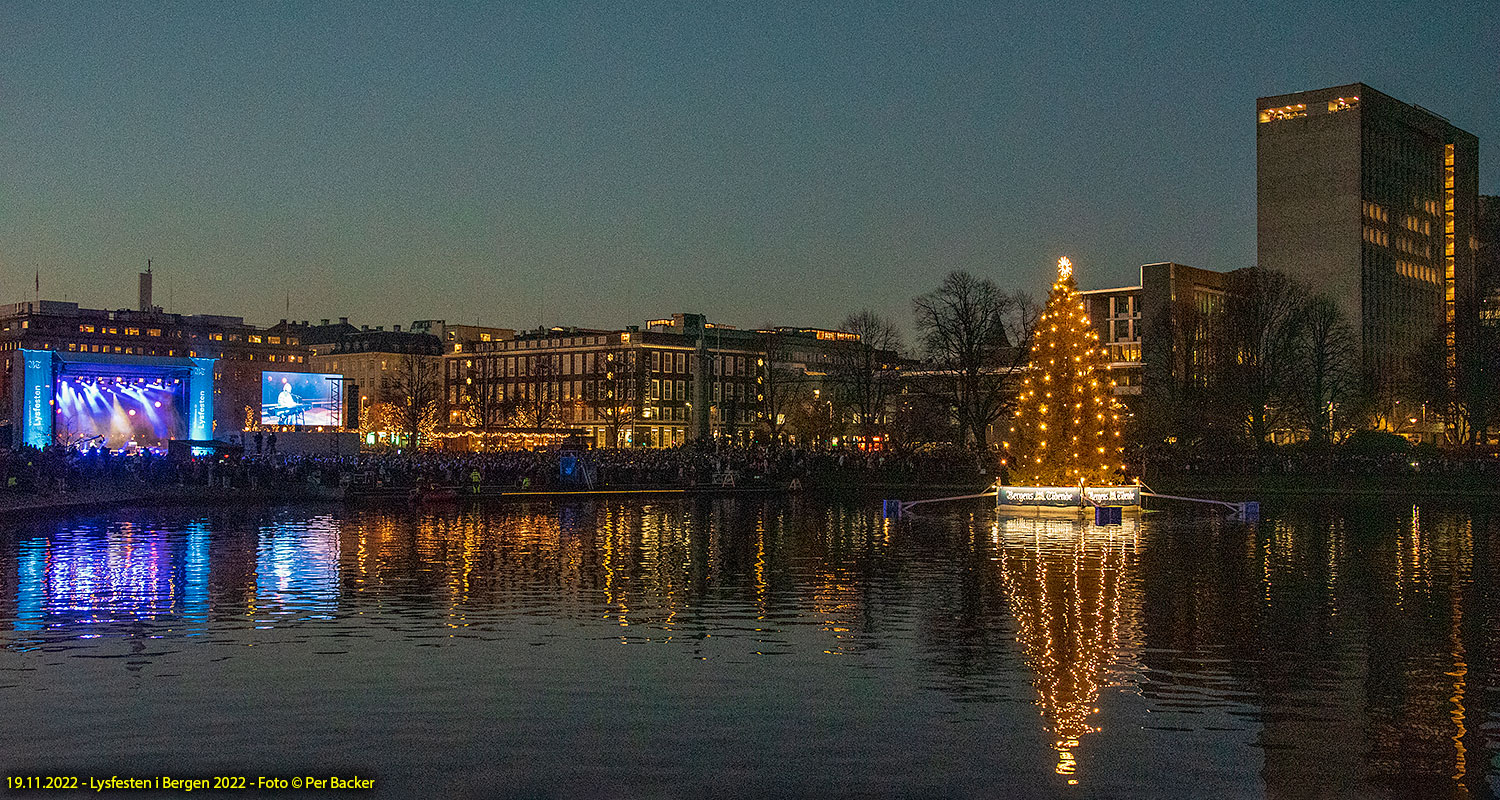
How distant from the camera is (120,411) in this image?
3324 inches

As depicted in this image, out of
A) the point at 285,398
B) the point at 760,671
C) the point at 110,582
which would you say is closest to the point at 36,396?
the point at 285,398

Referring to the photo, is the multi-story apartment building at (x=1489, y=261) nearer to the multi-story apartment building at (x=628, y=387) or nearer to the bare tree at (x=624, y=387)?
the multi-story apartment building at (x=628, y=387)

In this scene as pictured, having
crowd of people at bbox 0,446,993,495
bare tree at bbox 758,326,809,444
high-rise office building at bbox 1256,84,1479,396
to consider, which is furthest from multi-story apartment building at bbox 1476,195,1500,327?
bare tree at bbox 758,326,809,444

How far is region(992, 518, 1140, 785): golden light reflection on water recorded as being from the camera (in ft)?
39.9

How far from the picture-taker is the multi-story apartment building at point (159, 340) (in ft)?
586

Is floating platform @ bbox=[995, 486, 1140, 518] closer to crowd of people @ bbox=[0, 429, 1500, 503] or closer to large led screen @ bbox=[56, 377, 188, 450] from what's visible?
crowd of people @ bbox=[0, 429, 1500, 503]

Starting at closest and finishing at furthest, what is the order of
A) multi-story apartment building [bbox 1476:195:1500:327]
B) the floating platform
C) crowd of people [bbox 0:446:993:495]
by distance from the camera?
the floating platform
crowd of people [bbox 0:446:993:495]
multi-story apartment building [bbox 1476:195:1500:327]

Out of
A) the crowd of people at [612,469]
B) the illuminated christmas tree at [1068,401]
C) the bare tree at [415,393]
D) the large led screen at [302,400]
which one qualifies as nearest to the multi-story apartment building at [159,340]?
the bare tree at [415,393]

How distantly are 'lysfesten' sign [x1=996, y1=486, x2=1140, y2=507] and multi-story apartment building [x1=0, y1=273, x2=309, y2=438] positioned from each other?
147 meters

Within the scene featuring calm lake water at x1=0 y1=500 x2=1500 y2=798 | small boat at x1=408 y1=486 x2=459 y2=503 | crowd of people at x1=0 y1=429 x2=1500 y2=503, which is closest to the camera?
calm lake water at x1=0 y1=500 x2=1500 y2=798

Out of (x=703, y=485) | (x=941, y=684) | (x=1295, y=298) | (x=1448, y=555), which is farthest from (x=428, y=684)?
(x=1295, y=298)

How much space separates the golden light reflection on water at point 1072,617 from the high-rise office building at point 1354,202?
9723 cm

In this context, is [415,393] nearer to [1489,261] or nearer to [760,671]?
Result: [1489,261]

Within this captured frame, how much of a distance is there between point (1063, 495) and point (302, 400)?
67.4 m
